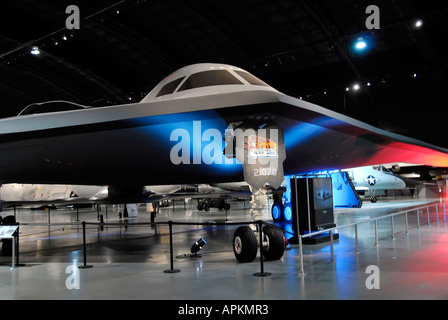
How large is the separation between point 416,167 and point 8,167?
137 ft

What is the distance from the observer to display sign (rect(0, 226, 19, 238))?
7707 mm

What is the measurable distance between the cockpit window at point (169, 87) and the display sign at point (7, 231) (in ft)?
12.8

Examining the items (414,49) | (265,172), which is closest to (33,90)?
(414,49)

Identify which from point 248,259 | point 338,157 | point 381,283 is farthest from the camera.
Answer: point 338,157

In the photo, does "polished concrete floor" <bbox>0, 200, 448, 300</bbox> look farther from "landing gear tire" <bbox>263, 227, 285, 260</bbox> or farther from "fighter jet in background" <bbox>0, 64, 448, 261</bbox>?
"fighter jet in background" <bbox>0, 64, 448, 261</bbox>

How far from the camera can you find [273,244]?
23.0ft

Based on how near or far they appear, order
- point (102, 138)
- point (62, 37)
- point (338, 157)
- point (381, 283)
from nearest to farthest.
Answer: point (381, 283) → point (102, 138) → point (338, 157) → point (62, 37)

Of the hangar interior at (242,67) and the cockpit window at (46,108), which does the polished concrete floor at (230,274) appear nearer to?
the hangar interior at (242,67)

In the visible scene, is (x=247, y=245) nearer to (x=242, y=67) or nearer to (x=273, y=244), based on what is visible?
(x=273, y=244)

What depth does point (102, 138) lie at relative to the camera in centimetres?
584

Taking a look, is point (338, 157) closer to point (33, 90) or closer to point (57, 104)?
point (57, 104)

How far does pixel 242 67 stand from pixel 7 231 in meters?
21.2

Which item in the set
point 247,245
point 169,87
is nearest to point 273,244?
point 247,245

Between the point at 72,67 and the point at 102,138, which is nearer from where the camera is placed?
the point at 102,138
